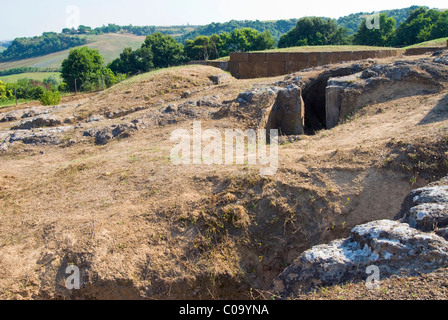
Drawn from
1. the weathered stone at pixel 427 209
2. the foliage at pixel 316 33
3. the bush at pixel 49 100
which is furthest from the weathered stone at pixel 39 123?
the foliage at pixel 316 33

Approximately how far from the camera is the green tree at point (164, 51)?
49.6m

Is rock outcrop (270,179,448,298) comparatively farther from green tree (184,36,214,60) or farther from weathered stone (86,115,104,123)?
green tree (184,36,214,60)

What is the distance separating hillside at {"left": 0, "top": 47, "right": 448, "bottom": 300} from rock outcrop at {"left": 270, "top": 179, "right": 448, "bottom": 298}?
0.30ft

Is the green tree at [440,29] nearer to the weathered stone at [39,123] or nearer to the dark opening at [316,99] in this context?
the dark opening at [316,99]

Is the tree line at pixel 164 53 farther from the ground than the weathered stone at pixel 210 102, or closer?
farther from the ground

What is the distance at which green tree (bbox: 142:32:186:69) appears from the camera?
49.6 m

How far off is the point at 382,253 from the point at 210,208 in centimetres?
292

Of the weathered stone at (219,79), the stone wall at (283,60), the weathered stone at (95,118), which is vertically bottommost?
the weathered stone at (95,118)

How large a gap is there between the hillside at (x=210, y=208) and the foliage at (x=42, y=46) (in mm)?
107139

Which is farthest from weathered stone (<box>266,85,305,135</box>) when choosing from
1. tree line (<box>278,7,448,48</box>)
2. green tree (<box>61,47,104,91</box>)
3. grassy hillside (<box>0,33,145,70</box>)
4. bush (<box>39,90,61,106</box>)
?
grassy hillside (<box>0,33,145,70</box>)

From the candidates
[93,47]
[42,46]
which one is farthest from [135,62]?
[42,46]

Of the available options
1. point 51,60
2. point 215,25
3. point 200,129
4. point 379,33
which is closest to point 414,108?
point 200,129

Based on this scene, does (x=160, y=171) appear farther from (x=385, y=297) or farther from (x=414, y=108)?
(x=414, y=108)

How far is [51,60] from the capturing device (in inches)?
3634
